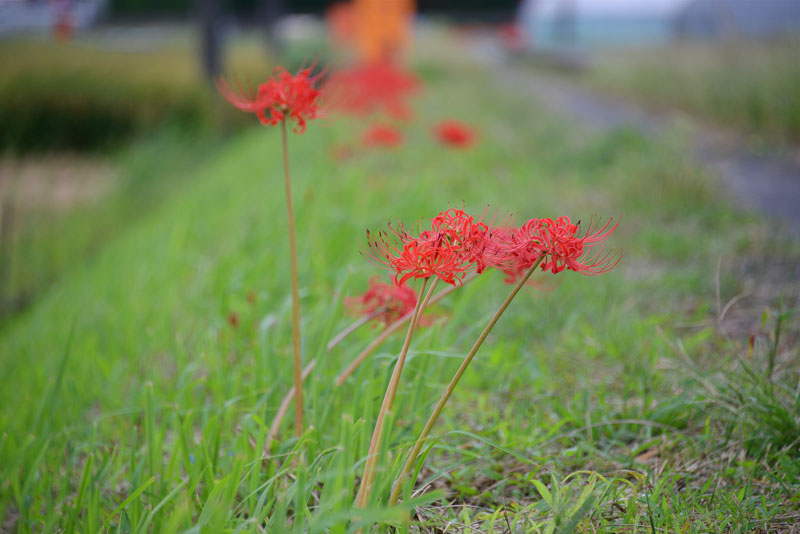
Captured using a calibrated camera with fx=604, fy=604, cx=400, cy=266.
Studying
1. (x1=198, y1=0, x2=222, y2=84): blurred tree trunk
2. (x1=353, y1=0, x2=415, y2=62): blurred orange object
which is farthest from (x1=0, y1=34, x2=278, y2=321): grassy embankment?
(x1=353, y1=0, x2=415, y2=62): blurred orange object

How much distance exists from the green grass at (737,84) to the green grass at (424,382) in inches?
74.5

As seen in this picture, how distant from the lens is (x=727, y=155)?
15.0 feet

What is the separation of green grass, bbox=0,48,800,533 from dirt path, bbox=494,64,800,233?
0.38 meters

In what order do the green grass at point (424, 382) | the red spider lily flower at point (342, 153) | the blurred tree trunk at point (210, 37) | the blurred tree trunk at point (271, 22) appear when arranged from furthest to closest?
the blurred tree trunk at point (271, 22)
the blurred tree trunk at point (210, 37)
the red spider lily flower at point (342, 153)
the green grass at point (424, 382)

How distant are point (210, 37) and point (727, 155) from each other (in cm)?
665

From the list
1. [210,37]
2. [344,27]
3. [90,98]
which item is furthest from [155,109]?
[344,27]

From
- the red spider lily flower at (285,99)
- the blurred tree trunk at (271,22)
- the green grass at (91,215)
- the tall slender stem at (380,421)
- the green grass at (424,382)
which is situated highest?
the blurred tree trunk at (271,22)

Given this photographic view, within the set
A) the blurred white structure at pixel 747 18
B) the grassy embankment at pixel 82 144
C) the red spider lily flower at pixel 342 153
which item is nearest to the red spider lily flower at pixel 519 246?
the red spider lily flower at pixel 342 153

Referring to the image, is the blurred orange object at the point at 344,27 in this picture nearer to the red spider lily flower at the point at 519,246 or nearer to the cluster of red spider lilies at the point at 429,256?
the cluster of red spider lilies at the point at 429,256

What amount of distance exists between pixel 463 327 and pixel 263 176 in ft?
8.39

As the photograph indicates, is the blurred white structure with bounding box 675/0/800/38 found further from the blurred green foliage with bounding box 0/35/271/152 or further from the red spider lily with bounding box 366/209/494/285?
the red spider lily with bounding box 366/209/494/285

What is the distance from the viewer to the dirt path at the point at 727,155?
10.7 ft

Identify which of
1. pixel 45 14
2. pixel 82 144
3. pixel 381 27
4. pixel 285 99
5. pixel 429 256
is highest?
pixel 45 14

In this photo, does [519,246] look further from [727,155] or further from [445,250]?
[727,155]
